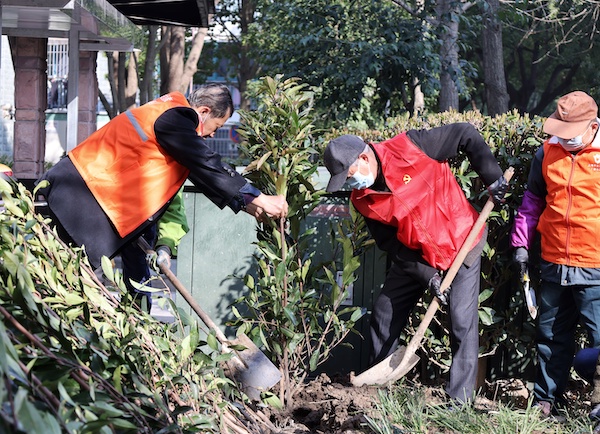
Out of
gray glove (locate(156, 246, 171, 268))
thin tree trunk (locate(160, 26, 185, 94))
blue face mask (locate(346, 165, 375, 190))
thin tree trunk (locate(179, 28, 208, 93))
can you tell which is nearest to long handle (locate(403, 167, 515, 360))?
blue face mask (locate(346, 165, 375, 190))

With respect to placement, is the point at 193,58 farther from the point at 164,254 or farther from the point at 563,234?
the point at 563,234

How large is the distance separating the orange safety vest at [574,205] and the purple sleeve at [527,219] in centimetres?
14

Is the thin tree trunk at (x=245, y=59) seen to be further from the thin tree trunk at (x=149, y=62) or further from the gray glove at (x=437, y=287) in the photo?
the gray glove at (x=437, y=287)

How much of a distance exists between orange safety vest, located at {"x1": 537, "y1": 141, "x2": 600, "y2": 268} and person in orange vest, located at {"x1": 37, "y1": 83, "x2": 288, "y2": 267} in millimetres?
1438

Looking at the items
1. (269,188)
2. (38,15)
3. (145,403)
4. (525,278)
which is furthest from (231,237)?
(38,15)

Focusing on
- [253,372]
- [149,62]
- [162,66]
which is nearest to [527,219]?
[253,372]

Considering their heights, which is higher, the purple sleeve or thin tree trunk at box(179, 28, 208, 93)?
the purple sleeve

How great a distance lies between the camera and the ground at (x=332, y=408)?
13.4ft

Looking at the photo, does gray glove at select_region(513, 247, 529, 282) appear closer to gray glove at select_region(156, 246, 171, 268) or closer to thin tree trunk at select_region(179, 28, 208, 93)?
gray glove at select_region(156, 246, 171, 268)

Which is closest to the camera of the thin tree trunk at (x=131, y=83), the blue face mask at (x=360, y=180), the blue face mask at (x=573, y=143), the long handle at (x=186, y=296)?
the long handle at (x=186, y=296)

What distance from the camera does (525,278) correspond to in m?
→ 4.83

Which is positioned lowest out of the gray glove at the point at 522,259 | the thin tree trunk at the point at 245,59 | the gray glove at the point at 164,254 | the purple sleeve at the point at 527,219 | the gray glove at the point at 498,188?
the thin tree trunk at the point at 245,59

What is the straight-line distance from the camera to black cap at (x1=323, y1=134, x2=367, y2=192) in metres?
4.31

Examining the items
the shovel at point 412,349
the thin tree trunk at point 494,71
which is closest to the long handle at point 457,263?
the shovel at point 412,349
